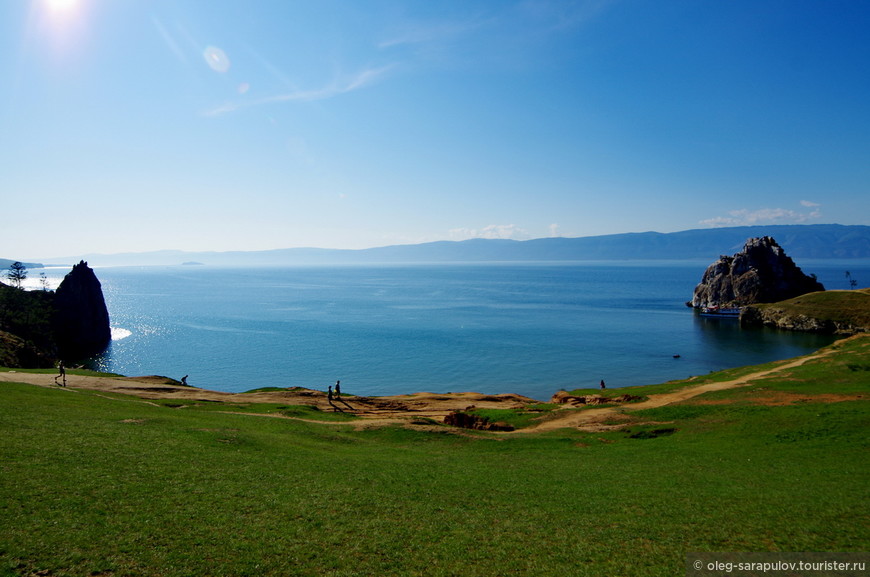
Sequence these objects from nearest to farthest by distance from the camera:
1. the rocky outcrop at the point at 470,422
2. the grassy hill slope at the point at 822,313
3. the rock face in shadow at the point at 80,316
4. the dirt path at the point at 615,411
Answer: the dirt path at the point at 615,411 < the rocky outcrop at the point at 470,422 < the grassy hill slope at the point at 822,313 < the rock face in shadow at the point at 80,316

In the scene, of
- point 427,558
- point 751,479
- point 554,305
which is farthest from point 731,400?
point 554,305

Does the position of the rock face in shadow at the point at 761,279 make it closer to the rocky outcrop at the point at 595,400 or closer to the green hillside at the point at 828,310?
the green hillside at the point at 828,310

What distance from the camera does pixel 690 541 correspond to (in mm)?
13758

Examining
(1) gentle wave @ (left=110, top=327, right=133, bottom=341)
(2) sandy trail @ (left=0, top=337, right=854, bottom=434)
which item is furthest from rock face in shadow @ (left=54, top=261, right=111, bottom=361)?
(2) sandy trail @ (left=0, top=337, right=854, bottom=434)

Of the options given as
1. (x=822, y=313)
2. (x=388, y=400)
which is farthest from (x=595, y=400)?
(x=822, y=313)

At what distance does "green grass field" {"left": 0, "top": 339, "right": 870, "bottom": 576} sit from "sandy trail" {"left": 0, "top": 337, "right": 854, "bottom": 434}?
774 centimetres

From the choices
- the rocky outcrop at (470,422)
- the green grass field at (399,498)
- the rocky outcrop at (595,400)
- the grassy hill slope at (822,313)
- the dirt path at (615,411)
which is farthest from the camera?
the grassy hill slope at (822,313)

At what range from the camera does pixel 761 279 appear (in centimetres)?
15375

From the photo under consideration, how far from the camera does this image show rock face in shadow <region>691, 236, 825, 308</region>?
152750mm

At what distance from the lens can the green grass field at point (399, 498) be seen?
1223cm

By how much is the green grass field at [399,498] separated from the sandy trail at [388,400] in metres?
7.74

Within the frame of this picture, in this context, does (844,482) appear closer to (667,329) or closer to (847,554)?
(847,554)

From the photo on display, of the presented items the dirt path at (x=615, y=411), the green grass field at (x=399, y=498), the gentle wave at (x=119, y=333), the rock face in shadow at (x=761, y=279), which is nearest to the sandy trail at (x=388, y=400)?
the dirt path at (x=615, y=411)

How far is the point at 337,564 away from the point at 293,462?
33.9ft
